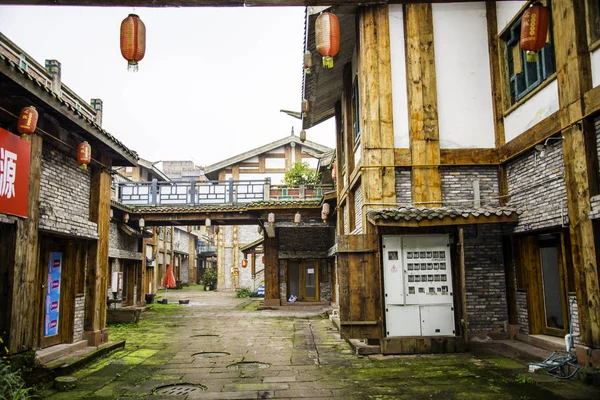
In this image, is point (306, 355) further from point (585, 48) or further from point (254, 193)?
point (254, 193)

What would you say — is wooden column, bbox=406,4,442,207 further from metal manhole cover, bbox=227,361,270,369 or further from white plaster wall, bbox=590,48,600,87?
metal manhole cover, bbox=227,361,270,369

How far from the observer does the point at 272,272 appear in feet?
65.6

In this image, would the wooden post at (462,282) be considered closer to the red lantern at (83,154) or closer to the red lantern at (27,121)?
the red lantern at (83,154)

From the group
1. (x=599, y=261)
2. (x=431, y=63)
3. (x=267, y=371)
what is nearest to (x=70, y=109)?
(x=267, y=371)

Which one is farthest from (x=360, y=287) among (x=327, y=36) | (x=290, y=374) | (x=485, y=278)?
(x=327, y=36)

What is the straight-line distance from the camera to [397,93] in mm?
9617

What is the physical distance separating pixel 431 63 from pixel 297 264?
1250cm

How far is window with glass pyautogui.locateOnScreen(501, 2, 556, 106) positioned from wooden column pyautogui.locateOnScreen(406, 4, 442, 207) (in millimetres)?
1459

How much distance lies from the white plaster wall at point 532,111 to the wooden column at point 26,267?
8321 millimetres

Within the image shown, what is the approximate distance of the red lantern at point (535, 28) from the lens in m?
6.48

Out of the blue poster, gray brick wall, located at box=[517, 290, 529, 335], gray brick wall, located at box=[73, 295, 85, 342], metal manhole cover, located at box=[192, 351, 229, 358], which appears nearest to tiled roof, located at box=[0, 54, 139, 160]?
the blue poster

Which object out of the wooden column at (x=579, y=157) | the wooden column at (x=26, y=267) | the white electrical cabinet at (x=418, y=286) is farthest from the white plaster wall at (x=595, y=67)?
the wooden column at (x=26, y=267)

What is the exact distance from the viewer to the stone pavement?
242 inches

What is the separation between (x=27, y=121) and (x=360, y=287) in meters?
5.97
